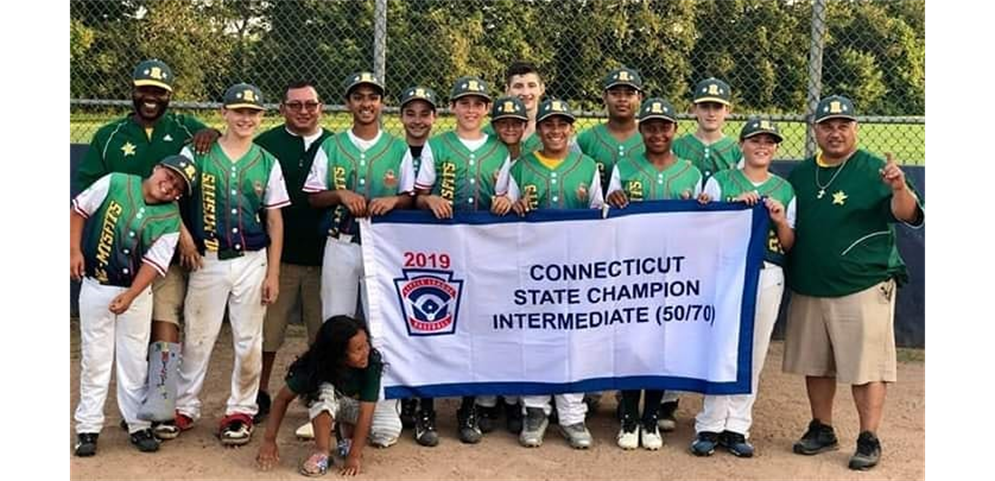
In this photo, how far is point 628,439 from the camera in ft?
18.2

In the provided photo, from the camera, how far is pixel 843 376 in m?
5.38

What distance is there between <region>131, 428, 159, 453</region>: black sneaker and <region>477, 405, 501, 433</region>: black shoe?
1707mm

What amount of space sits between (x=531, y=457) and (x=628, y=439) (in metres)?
0.56

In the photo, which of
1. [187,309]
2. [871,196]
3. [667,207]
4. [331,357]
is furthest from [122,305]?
[871,196]

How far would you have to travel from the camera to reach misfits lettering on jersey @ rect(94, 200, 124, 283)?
202 inches

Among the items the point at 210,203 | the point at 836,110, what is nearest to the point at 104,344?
the point at 210,203

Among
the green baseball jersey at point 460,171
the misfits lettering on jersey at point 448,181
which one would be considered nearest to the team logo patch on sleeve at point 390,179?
the green baseball jersey at point 460,171

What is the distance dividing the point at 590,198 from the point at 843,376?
1.60 meters

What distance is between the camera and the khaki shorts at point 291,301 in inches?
234

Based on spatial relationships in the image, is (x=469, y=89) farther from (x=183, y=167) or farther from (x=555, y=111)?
(x=183, y=167)

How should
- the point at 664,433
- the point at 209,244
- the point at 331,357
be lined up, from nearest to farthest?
the point at 331,357 → the point at 209,244 → the point at 664,433

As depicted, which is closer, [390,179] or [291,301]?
[390,179]

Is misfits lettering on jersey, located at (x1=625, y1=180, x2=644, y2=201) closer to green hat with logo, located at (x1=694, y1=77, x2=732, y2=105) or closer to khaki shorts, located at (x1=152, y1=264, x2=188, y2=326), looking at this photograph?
green hat with logo, located at (x1=694, y1=77, x2=732, y2=105)

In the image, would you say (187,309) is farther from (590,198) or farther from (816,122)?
(816,122)
